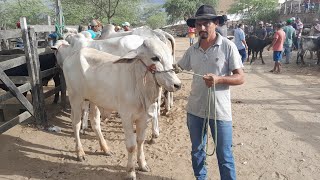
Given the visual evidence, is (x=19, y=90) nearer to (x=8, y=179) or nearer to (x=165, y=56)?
(x=8, y=179)

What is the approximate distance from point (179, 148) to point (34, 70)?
2.80 m

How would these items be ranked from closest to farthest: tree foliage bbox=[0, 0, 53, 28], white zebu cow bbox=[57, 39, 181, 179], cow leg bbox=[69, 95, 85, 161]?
→ white zebu cow bbox=[57, 39, 181, 179] < cow leg bbox=[69, 95, 85, 161] < tree foliage bbox=[0, 0, 53, 28]

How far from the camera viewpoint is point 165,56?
122 inches

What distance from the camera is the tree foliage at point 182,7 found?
45.8 meters

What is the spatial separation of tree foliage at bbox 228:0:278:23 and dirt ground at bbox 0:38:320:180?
29.2m

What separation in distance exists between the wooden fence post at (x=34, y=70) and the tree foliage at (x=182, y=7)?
41.4 metres

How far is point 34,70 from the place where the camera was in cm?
520

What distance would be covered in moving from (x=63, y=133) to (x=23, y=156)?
973 mm

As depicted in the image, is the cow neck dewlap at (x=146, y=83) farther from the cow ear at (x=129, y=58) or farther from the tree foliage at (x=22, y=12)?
the tree foliage at (x=22, y=12)

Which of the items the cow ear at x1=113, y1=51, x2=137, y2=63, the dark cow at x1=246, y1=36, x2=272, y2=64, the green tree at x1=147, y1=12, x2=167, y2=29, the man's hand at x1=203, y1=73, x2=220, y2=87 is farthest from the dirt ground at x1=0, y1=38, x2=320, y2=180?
the green tree at x1=147, y1=12, x2=167, y2=29

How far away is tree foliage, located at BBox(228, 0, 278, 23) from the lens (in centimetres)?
3359

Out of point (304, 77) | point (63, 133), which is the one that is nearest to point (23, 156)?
point (63, 133)

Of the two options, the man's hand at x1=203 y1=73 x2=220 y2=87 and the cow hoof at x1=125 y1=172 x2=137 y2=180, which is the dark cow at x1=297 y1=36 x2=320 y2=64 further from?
the man's hand at x1=203 y1=73 x2=220 y2=87

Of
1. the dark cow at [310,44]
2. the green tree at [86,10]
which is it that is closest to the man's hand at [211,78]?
the dark cow at [310,44]
